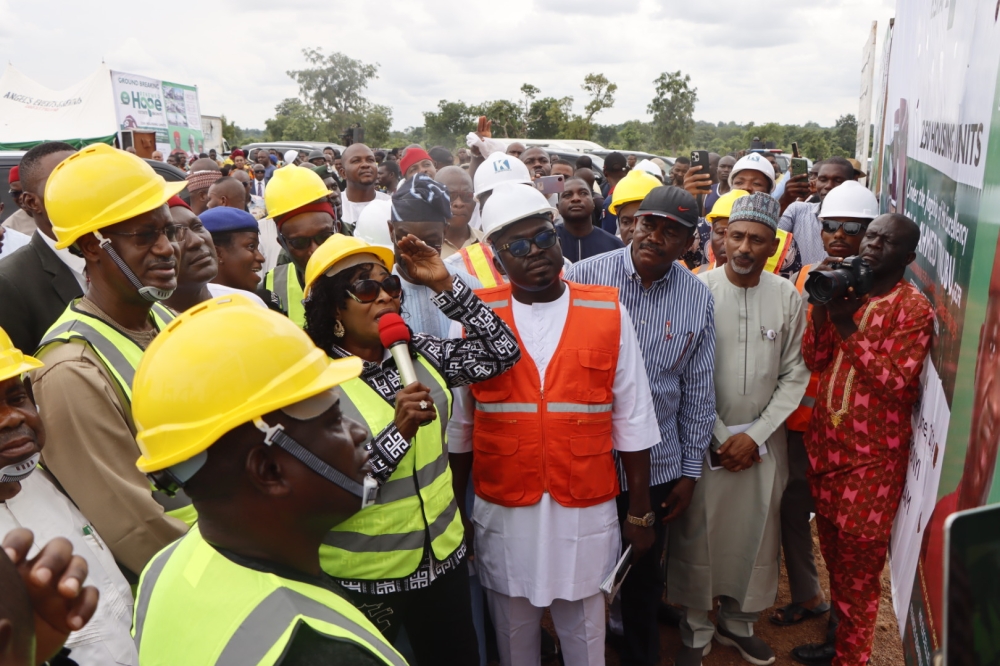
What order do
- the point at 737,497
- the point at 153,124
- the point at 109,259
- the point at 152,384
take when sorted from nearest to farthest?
the point at 152,384 → the point at 109,259 → the point at 737,497 → the point at 153,124

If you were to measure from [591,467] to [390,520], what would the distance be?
2.72 ft

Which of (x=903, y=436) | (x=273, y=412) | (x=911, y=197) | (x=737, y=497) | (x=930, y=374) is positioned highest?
(x=911, y=197)

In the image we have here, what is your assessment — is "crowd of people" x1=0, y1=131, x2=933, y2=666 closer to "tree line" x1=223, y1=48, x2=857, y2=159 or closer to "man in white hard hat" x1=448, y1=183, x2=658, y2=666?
"man in white hard hat" x1=448, y1=183, x2=658, y2=666

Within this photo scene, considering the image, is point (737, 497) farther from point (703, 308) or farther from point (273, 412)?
point (273, 412)

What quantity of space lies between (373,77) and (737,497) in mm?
64723

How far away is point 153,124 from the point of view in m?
19.2

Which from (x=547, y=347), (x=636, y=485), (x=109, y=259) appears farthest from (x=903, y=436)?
(x=109, y=259)

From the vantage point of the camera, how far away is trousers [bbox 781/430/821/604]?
3.83 m

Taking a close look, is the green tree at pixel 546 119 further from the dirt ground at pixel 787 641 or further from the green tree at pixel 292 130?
the dirt ground at pixel 787 641

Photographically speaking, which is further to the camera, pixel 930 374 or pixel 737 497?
pixel 737 497

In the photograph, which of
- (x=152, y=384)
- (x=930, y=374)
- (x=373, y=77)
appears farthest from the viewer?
(x=373, y=77)

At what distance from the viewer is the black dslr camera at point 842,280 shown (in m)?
2.73

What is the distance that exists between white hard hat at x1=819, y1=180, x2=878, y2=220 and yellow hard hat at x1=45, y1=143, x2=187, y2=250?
326 cm

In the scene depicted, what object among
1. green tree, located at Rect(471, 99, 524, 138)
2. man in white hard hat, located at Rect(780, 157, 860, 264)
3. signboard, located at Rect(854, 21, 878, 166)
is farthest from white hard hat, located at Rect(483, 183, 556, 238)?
green tree, located at Rect(471, 99, 524, 138)
